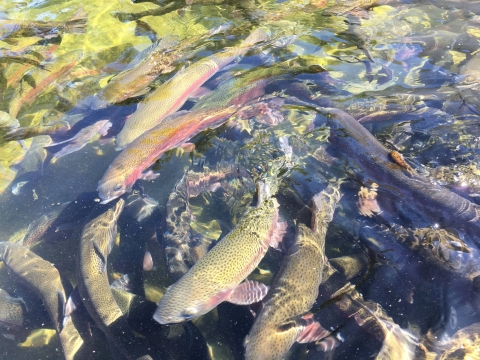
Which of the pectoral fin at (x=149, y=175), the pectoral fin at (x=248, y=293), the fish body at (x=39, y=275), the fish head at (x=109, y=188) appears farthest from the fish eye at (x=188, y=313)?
the pectoral fin at (x=149, y=175)

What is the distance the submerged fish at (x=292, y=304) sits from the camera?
2479mm

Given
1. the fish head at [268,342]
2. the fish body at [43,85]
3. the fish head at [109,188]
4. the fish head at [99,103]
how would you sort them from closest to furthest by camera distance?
1. the fish head at [268,342]
2. the fish head at [109,188]
3. the fish head at [99,103]
4. the fish body at [43,85]

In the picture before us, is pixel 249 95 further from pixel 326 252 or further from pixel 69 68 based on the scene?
pixel 69 68

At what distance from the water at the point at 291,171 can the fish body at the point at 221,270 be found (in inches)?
7.1

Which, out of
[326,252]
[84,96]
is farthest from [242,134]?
[84,96]

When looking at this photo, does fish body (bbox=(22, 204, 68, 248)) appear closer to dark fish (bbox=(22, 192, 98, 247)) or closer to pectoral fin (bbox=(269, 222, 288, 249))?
dark fish (bbox=(22, 192, 98, 247))

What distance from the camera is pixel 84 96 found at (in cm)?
512

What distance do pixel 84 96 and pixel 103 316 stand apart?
337 cm

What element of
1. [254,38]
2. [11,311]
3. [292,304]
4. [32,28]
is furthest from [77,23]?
[292,304]

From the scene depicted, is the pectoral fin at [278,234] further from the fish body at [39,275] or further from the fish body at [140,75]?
the fish body at [140,75]

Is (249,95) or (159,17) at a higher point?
(159,17)

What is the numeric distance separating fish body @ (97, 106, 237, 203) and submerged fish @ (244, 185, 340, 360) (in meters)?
1.74

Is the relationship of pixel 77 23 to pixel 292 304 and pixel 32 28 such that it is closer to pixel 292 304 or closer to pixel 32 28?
pixel 32 28

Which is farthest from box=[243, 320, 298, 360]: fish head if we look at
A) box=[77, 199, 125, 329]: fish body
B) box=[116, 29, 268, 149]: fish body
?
box=[116, 29, 268, 149]: fish body
